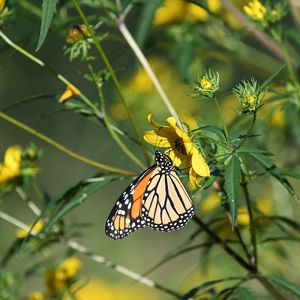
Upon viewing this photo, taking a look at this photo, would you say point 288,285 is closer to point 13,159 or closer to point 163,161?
point 163,161

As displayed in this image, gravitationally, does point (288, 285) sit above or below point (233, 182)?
below

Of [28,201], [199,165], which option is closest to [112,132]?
[199,165]

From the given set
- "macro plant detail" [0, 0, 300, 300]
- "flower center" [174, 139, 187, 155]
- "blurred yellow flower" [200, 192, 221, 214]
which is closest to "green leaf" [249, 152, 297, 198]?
"macro plant detail" [0, 0, 300, 300]

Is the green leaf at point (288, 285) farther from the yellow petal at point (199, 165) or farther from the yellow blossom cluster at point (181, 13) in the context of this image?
the yellow blossom cluster at point (181, 13)

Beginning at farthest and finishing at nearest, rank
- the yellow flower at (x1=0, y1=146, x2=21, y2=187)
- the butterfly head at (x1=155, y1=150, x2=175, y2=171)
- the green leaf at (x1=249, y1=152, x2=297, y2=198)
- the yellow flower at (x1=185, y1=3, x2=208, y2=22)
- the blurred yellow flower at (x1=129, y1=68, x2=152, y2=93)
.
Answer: the blurred yellow flower at (x1=129, y1=68, x2=152, y2=93) < the yellow flower at (x1=185, y1=3, x2=208, y2=22) < the yellow flower at (x1=0, y1=146, x2=21, y2=187) < the butterfly head at (x1=155, y1=150, x2=175, y2=171) < the green leaf at (x1=249, y1=152, x2=297, y2=198)

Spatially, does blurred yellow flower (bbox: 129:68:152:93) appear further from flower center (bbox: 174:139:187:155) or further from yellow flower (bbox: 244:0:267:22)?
flower center (bbox: 174:139:187:155)

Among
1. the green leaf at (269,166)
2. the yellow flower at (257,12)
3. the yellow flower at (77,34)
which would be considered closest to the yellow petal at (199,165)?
the green leaf at (269,166)

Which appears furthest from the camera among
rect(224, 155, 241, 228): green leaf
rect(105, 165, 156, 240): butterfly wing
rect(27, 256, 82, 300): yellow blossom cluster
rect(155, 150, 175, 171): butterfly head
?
rect(27, 256, 82, 300): yellow blossom cluster
